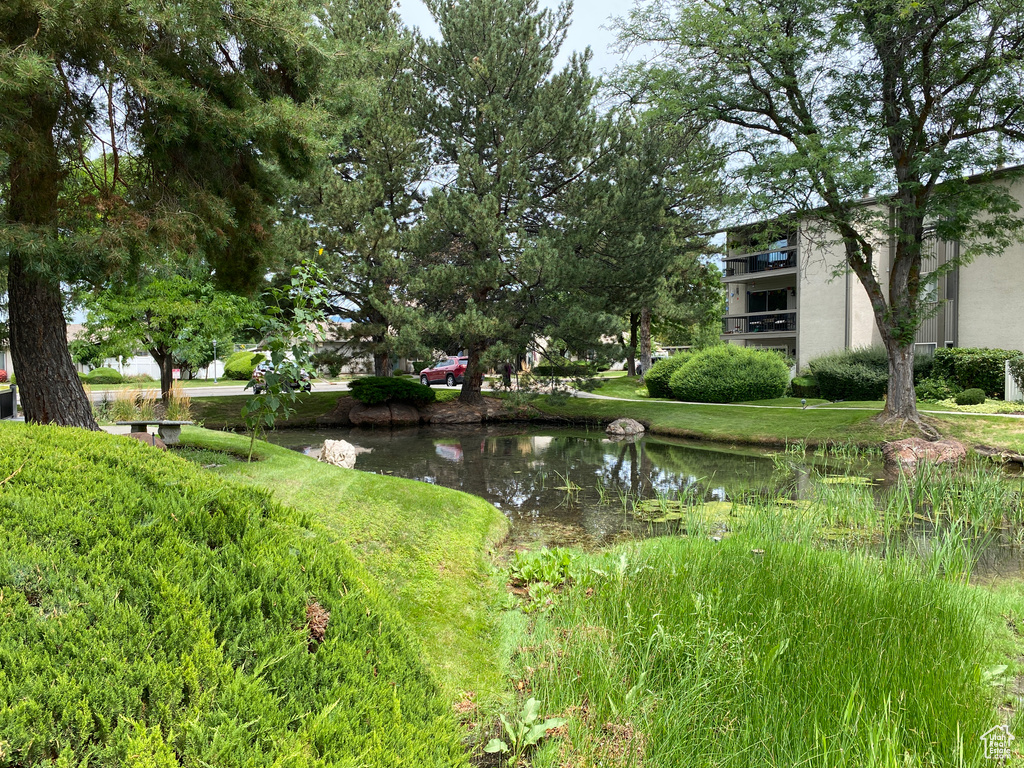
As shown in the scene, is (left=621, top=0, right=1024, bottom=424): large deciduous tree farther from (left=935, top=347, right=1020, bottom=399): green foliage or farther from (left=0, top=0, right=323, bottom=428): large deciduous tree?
(left=0, top=0, right=323, bottom=428): large deciduous tree

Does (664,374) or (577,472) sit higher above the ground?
(664,374)

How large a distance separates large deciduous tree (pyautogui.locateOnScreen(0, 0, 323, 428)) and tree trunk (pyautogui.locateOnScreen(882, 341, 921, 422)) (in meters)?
14.3

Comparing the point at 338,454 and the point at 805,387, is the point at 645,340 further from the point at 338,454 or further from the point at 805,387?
the point at 338,454

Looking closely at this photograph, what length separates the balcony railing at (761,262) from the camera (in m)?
36.0

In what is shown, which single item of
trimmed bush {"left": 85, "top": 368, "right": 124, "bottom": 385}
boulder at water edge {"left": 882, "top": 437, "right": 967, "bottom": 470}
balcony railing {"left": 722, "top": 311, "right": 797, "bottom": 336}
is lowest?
boulder at water edge {"left": 882, "top": 437, "right": 967, "bottom": 470}

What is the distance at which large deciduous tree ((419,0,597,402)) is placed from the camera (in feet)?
59.7

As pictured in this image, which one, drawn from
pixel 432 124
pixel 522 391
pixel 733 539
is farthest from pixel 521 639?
pixel 432 124

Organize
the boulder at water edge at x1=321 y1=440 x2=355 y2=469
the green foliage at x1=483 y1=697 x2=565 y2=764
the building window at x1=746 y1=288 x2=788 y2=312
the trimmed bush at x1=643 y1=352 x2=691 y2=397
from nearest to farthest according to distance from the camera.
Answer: the green foliage at x1=483 y1=697 x2=565 y2=764, the boulder at water edge at x1=321 y1=440 x2=355 y2=469, the trimmed bush at x1=643 y1=352 x2=691 y2=397, the building window at x1=746 y1=288 x2=788 y2=312

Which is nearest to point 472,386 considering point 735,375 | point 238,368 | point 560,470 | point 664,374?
point 664,374

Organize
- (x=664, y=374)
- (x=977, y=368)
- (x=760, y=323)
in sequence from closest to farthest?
(x=977, y=368)
(x=664, y=374)
(x=760, y=323)

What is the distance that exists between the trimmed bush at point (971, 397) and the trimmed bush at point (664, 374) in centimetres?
884

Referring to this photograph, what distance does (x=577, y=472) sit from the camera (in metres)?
11.8

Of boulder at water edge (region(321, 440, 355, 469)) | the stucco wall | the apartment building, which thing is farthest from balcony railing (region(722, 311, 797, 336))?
boulder at water edge (region(321, 440, 355, 469))

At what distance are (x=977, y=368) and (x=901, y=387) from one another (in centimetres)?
697
